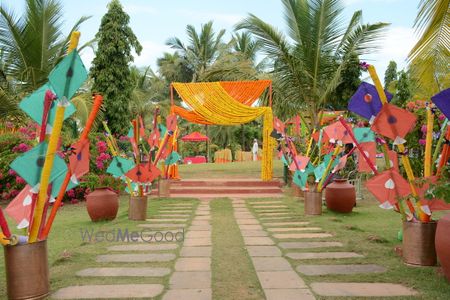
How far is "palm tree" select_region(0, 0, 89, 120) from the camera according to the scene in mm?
9102

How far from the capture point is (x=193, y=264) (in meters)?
4.21

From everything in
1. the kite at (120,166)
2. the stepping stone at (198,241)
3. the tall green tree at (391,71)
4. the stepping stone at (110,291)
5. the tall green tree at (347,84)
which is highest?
the tall green tree at (391,71)

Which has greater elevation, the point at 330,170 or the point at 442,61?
the point at 442,61

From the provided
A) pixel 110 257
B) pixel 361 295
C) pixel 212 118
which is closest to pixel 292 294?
pixel 361 295

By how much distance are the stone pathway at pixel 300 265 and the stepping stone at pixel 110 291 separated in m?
0.89

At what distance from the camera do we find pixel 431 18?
432 cm

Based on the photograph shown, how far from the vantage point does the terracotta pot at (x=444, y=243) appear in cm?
330

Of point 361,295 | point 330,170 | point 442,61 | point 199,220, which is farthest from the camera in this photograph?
point 330,170

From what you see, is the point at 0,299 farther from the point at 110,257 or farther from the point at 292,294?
the point at 292,294

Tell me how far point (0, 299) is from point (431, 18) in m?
4.59

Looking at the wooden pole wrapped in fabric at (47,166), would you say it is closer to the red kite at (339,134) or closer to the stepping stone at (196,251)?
the stepping stone at (196,251)

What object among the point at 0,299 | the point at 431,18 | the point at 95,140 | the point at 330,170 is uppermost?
the point at 431,18

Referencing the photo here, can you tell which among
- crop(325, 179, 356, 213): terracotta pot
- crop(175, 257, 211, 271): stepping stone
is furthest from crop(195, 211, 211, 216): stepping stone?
crop(175, 257, 211, 271): stepping stone

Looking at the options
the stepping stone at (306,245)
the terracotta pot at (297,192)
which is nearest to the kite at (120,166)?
the stepping stone at (306,245)
